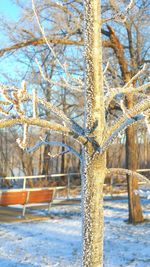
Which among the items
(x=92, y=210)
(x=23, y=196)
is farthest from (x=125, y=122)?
(x=23, y=196)

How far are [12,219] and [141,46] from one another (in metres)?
5.64

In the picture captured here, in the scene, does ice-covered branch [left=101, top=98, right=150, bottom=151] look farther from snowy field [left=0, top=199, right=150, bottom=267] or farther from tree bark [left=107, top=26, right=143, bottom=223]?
tree bark [left=107, top=26, right=143, bottom=223]

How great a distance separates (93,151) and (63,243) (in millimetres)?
5389

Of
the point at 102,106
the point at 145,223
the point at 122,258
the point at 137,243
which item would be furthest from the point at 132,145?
the point at 102,106

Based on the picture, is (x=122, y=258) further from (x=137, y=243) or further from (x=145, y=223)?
(x=145, y=223)

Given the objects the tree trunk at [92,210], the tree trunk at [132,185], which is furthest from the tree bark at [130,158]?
the tree trunk at [92,210]

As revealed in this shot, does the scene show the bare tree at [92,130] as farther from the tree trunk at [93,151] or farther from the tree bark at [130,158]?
the tree bark at [130,158]

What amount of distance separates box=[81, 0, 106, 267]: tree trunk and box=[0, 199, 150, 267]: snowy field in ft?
12.8

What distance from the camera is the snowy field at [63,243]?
250 inches

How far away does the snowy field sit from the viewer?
6355mm

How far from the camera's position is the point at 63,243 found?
295 inches

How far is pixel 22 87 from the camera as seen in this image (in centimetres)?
207

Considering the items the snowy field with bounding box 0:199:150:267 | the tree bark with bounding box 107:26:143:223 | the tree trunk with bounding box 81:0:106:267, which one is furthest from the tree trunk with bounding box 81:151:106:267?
the tree bark with bounding box 107:26:143:223

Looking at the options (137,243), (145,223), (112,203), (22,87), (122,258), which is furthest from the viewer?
(112,203)
